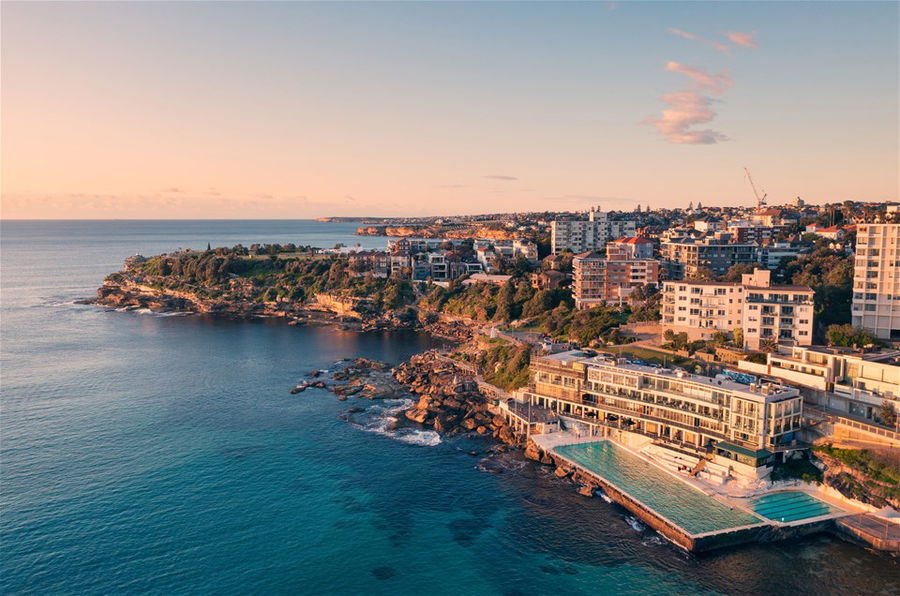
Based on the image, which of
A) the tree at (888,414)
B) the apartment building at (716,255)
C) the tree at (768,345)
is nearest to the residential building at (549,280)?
the apartment building at (716,255)

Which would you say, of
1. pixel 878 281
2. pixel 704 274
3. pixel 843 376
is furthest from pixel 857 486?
pixel 704 274

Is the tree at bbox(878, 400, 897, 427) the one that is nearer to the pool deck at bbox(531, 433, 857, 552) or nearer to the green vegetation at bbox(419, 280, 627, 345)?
the pool deck at bbox(531, 433, 857, 552)

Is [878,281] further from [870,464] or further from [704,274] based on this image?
[870,464]

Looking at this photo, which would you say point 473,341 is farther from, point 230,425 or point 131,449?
point 131,449

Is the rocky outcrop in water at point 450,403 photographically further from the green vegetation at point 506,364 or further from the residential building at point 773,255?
the residential building at point 773,255

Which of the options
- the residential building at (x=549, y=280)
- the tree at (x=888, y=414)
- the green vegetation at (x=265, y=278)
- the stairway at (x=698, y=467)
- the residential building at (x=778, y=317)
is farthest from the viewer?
the green vegetation at (x=265, y=278)

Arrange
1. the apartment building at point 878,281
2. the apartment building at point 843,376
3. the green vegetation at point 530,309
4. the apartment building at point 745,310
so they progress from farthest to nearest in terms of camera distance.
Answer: the green vegetation at point 530,309
the apartment building at point 878,281
the apartment building at point 745,310
the apartment building at point 843,376

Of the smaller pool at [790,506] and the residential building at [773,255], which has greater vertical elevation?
the residential building at [773,255]
